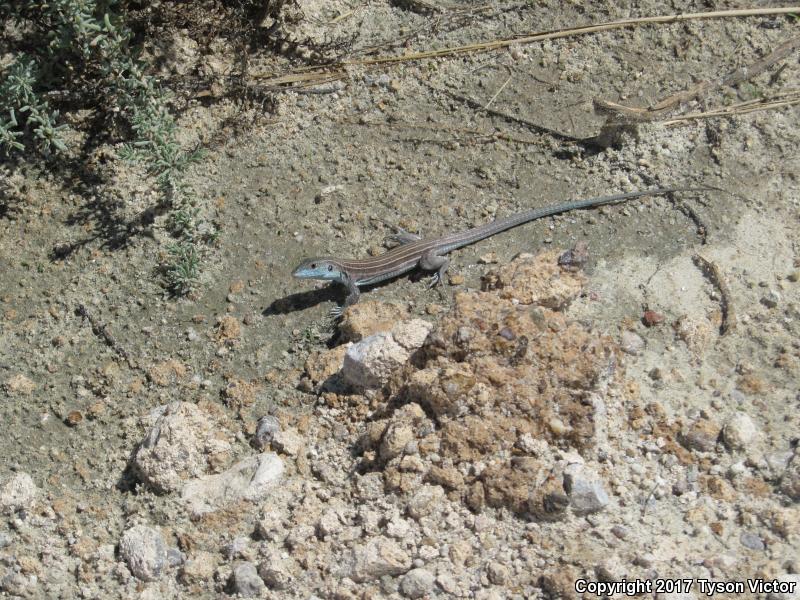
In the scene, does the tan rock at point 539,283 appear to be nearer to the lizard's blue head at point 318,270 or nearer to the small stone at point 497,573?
the lizard's blue head at point 318,270

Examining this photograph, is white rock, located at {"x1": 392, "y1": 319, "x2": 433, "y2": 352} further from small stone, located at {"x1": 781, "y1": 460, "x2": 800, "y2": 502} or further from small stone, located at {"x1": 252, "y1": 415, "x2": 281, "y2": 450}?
small stone, located at {"x1": 781, "y1": 460, "x2": 800, "y2": 502}

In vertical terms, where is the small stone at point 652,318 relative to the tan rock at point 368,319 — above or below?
above

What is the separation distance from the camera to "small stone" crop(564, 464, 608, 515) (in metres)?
3.25

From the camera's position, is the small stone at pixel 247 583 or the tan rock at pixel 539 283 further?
the tan rock at pixel 539 283

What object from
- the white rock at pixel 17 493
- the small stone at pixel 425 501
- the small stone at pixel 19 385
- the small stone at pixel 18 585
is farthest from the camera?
the small stone at pixel 19 385

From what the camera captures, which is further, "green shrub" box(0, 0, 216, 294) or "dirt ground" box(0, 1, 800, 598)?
"green shrub" box(0, 0, 216, 294)

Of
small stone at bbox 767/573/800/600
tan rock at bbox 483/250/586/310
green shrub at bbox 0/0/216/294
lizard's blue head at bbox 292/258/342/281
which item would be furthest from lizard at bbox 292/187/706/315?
small stone at bbox 767/573/800/600

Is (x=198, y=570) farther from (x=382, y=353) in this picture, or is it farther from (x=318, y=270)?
(x=318, y=270)

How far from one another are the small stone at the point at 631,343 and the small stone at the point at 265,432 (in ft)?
6.05

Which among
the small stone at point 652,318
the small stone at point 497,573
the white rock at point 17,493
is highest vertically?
the small stone at point 652,318

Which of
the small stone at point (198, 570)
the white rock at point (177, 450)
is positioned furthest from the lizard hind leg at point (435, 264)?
the small stone at point (198, 570)

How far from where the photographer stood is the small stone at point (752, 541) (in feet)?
10.3

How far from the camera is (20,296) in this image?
15.9 feet

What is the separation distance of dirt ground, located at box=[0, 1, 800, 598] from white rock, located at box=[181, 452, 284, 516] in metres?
0.06
